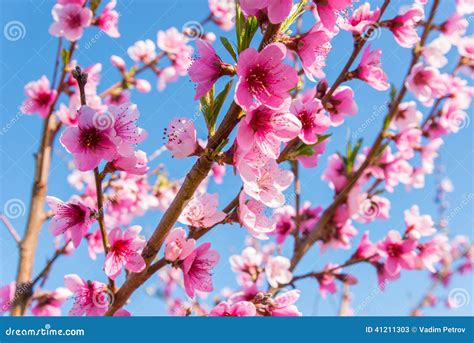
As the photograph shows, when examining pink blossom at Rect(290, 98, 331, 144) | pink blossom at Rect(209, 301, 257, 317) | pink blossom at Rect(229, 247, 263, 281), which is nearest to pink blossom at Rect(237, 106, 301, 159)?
pink blossom at Rect(290, 98, 331, 144)

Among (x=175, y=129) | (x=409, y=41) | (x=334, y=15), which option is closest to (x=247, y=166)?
(x=175, y=129)

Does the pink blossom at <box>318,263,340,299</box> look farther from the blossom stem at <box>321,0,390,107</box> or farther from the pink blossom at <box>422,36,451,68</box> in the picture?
the pink blossom at <box>422,36,451,68</box>

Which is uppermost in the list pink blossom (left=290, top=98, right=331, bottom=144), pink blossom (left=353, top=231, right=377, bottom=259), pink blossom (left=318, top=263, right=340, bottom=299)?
pink blossom (left=290, top=98, right=331, bottom=144)

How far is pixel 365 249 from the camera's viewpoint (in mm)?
2549

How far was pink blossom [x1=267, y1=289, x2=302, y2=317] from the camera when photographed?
Result: 1669 mm

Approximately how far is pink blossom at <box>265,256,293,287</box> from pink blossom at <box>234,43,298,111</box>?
3.75 feet

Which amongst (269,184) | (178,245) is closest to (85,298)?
(178,245)

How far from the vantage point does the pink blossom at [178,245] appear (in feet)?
4.75

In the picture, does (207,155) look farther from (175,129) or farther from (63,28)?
(63,28)

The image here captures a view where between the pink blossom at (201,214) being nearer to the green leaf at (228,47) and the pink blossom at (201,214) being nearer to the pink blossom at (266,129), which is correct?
the pink blossom at (266,129)

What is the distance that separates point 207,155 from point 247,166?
0.13 meters

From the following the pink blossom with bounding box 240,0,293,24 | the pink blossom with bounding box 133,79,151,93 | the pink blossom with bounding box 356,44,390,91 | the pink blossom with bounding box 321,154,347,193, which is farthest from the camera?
the pink blossom with bounding box 133,79,151,93

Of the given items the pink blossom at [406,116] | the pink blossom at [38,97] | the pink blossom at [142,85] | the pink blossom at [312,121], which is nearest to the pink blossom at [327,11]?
the pink blossom at [312,121]

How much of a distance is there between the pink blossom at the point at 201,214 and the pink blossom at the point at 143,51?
243cm
